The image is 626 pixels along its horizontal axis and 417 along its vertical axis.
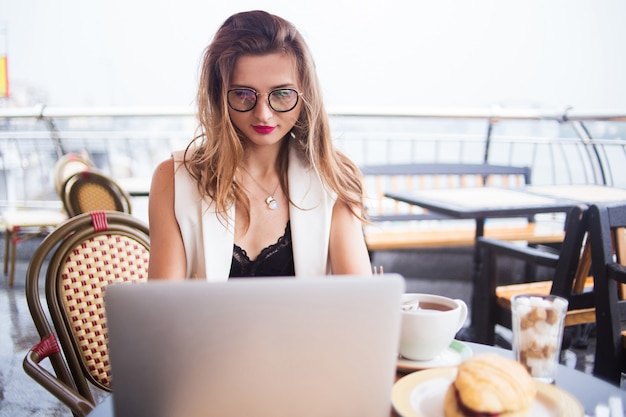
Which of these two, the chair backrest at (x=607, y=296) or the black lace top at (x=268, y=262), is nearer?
the black lace top at (x=268, y=262)

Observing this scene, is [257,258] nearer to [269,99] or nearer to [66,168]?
[269,99]

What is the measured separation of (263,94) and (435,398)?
745 millimetres

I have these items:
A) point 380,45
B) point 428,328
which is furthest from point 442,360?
point 380,45

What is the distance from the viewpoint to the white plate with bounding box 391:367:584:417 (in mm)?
734

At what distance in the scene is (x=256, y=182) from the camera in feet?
4.85

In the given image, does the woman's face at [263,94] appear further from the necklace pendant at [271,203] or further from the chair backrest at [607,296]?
the chair backrest at [607,296]

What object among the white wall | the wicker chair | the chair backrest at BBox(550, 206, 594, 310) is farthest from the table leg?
the white wall

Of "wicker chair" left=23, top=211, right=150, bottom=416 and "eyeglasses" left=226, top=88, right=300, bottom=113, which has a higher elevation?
"eyeglasses" left=226, top=88, right=300, bottom=113

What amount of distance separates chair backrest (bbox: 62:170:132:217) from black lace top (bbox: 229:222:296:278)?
183 cm

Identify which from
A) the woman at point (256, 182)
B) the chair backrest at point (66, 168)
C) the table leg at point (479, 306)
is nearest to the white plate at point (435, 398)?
the woman at point (256, 182)

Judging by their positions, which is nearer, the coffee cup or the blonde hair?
the coffee cup

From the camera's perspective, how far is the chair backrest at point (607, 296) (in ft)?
5.33

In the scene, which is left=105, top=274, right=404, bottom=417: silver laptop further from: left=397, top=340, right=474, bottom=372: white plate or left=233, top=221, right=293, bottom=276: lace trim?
left=233, top=221, right=293, bottom=276: lace trim

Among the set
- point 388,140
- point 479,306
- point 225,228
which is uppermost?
point 388,140
